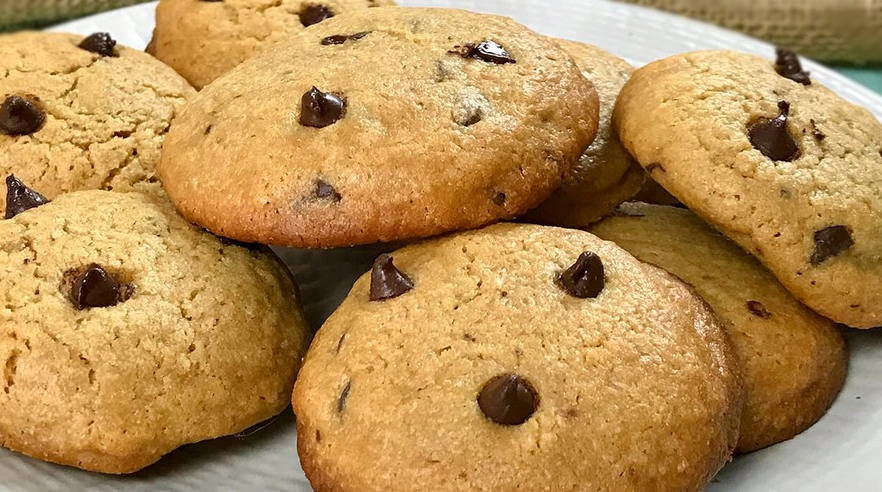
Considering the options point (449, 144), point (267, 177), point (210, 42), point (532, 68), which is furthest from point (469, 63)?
point (210, 42)

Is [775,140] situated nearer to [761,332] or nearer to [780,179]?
[780,179]

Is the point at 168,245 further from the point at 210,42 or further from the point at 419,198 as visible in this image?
the point at 210,42

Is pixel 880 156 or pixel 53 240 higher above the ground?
pixel 880 156

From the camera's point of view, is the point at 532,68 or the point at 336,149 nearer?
the point at 336,149

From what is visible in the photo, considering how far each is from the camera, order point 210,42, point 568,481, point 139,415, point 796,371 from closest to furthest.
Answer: point 568,481 < point 139,415 < point 796,371 < point 210,42

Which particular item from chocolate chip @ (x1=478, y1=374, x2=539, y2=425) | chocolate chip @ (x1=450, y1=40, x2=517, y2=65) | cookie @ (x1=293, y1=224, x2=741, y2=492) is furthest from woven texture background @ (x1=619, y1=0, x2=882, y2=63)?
chocolate chip @ (x1=478, y1=374, x2=539, y2=425)

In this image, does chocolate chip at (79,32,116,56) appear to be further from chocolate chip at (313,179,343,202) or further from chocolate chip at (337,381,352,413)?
chocolate chip at (337,381,352,413)
